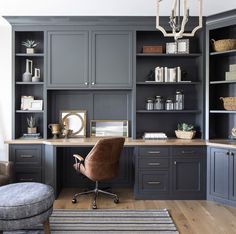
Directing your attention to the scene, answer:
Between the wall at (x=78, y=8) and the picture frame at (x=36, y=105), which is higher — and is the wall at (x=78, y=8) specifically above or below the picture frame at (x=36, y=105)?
above

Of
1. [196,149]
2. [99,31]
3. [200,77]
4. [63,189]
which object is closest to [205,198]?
[196,149]

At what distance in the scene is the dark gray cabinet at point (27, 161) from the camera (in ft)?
13.1

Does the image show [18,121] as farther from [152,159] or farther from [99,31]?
[152,159]

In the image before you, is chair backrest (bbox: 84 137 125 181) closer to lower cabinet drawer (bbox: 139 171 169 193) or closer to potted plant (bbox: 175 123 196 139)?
lower cabinet drawer (bbox: 139 171 169 193)

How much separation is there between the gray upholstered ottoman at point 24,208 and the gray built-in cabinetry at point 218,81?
249 cm

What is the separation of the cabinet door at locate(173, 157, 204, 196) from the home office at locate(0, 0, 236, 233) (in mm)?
14

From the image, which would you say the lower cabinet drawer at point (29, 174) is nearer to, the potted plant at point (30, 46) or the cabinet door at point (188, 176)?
the potted plant at point (30, 46)

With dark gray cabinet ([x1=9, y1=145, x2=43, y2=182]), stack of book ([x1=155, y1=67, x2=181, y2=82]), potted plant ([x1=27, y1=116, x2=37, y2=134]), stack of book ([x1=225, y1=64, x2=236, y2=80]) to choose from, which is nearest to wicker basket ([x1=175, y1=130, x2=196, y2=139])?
stack of book ([x1=155, y1=67, x2=181, y2=82])

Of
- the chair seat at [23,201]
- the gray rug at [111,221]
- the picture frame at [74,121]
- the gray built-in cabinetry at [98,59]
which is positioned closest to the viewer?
the chair seat at [23,201]

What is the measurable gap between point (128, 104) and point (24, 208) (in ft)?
7.97

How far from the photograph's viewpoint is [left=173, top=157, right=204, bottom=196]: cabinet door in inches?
155

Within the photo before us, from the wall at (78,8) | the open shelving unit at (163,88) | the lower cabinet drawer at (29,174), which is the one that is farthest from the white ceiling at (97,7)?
the lower cabinet drawer at (29,174)

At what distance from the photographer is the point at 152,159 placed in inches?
154

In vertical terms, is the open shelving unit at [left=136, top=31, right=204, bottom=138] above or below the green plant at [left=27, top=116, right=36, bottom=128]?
above
